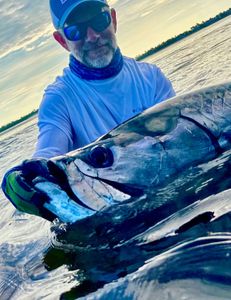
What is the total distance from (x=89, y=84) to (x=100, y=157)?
1.84 meters

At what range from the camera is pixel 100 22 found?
4.59m

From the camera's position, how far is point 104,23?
462cm

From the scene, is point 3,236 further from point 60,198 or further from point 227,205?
point 227,205

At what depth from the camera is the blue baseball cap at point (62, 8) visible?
4449 mm

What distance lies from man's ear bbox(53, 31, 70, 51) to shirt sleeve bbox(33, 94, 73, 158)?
0.79 meters

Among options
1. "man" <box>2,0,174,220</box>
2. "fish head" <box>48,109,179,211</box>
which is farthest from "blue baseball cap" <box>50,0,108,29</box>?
"fish head" <box>48,109,179,211</box>

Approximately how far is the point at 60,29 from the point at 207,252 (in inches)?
136

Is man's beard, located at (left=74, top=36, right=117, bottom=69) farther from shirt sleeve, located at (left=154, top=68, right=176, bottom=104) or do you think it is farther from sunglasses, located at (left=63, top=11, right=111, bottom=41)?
shirt sleeve, located at (left=154, top=68, right=176, bottom=104)

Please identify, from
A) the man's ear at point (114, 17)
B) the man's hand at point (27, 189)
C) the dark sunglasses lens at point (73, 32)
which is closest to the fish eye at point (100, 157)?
the man's hand at point (27, 189)

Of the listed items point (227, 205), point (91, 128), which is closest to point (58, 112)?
point (91, 128)

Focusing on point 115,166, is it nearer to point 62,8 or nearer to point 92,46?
point 92,46

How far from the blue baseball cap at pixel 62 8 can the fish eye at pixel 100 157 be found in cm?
203

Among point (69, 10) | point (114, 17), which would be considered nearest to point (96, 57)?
point (69, 10)

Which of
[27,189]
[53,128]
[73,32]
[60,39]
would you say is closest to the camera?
[27,189]
